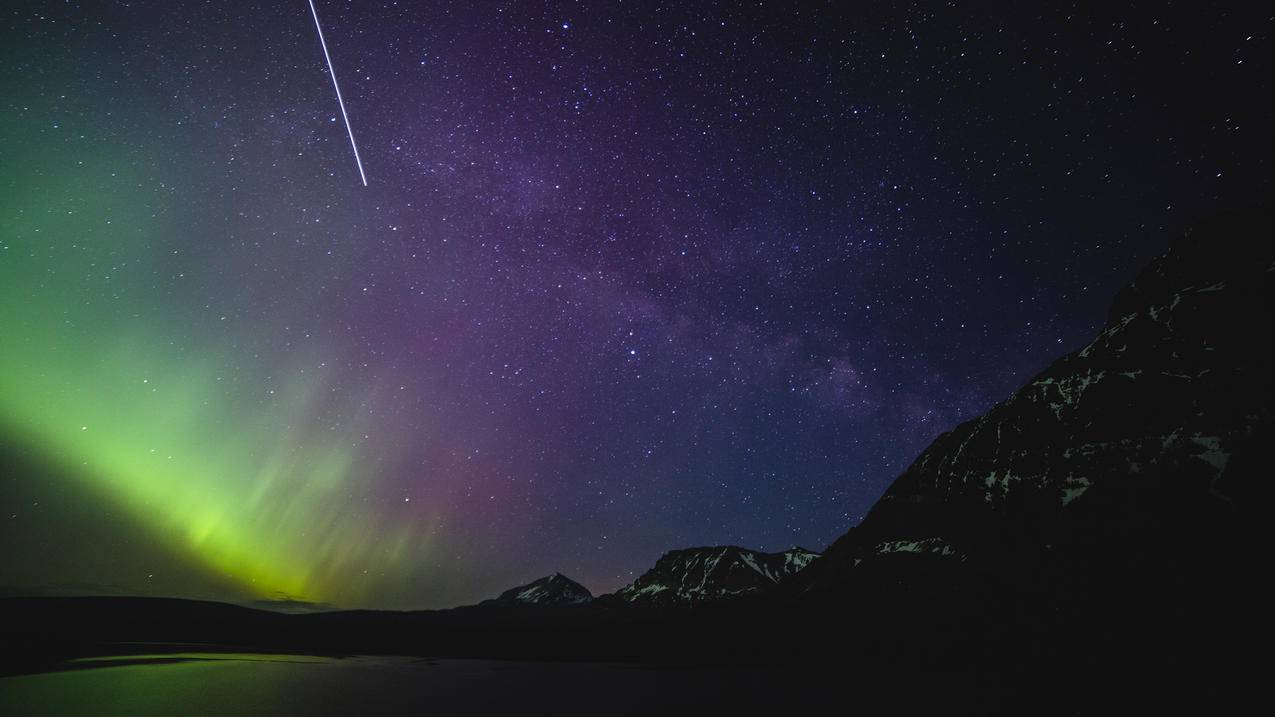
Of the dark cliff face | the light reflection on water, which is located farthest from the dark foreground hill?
the light reflection on water

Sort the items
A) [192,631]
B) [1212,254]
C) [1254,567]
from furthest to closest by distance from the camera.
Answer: [192,631], [1212,254], [1254,567]

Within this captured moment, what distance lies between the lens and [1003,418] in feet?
455

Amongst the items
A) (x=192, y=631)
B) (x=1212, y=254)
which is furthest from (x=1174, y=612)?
(x=192, y=631)

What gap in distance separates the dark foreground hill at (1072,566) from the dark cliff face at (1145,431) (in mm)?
358

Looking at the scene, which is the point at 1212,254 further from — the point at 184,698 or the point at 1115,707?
the point at 184,698

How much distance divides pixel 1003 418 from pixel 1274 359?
60160 millimetres

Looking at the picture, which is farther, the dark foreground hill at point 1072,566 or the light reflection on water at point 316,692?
the dark foreground hill at point 1072,566

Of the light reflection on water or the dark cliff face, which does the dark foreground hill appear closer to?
the dark cliff face

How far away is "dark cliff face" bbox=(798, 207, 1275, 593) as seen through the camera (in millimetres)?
81000

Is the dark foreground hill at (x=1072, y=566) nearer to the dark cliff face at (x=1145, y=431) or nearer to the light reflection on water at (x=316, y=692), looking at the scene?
the dark cliff face at (x=1145, y=431)

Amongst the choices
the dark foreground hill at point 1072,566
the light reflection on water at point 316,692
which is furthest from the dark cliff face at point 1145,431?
the light reflection on water at point 316,692

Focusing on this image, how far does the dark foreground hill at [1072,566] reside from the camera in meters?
67.6

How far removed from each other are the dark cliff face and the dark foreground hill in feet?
1.17

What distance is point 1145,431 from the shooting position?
9569 cm
